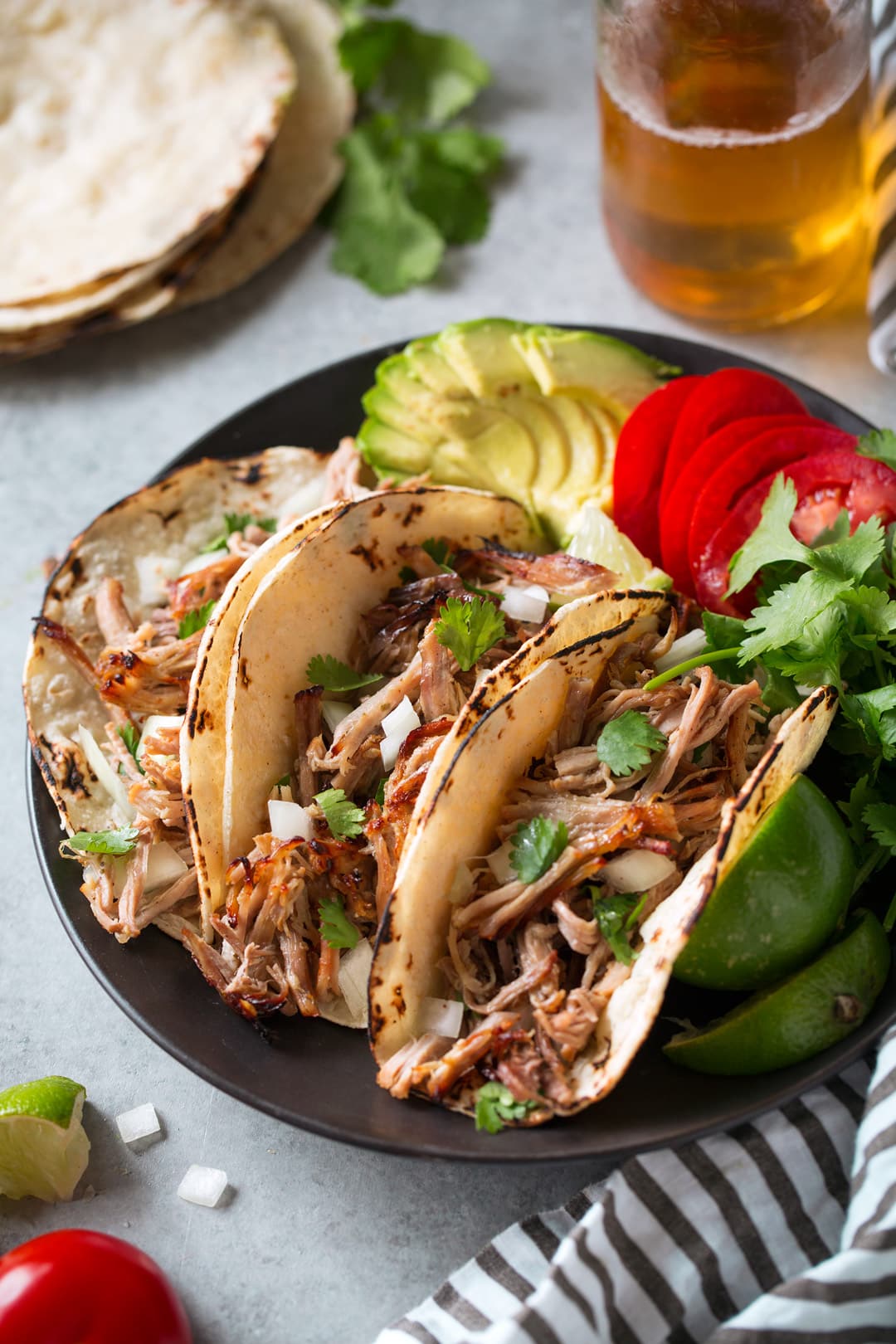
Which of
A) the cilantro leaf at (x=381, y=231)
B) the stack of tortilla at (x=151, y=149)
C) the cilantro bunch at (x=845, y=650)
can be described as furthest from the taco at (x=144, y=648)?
the cilantro leaf at (x=381, y=231)

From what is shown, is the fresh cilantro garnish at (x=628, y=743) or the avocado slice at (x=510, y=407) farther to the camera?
the avocado slice at (x=510, y=407)

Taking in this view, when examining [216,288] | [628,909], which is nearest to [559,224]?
[216,288]

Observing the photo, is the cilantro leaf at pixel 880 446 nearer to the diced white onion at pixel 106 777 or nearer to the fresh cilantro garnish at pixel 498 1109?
the fresh cilantro garnish at pixel 498 1109

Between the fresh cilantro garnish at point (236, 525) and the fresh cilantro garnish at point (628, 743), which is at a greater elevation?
the fresh cilantro garnish at point (236, 525)

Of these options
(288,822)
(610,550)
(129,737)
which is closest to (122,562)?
(129,737)

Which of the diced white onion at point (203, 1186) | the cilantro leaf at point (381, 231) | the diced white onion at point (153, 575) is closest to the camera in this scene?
the diced white onion at point (203, 1186)

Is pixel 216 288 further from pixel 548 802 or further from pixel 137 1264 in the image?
pixel 137 1264
